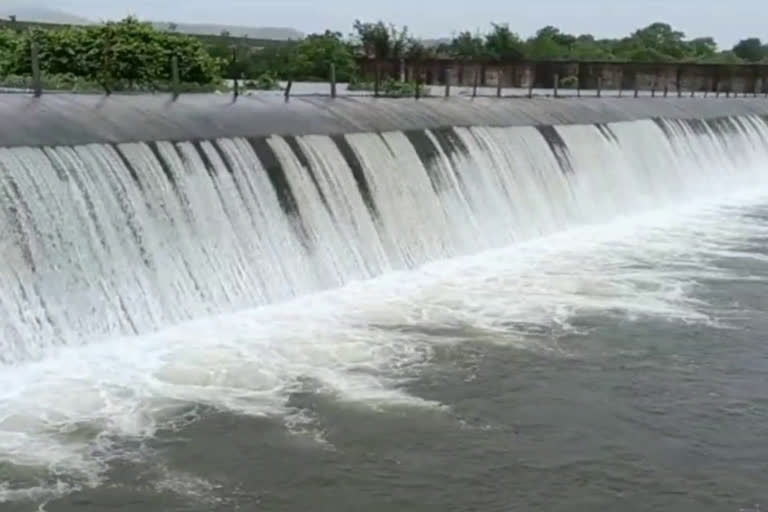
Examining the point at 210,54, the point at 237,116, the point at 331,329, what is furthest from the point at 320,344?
the point at 210,54

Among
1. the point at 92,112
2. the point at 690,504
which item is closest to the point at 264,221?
the point at 92,112

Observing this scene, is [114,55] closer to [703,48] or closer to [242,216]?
[242,216]

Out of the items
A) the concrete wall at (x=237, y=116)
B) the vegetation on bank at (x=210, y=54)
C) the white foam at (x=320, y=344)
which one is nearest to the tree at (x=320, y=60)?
the vegetation on bank at (x=210, y=54)

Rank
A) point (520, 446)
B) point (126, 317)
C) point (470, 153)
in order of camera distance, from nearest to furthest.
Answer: point (520, 446) < point (126, 317) < point (470, 153)

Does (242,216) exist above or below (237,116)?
below

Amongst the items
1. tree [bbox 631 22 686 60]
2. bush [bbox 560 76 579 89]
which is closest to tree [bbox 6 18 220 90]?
bush [bbox 560 76 579 89]

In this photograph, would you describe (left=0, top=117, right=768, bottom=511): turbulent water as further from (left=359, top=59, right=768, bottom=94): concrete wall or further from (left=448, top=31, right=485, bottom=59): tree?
(left=448, top=31, right=485, bottom=59): tree

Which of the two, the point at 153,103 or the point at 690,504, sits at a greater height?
the point at 153,103

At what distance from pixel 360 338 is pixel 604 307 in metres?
3.10

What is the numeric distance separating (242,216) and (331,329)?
1975mm

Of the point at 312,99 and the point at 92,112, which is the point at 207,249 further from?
the point at 312,99

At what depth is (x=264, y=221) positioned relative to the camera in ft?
39.5

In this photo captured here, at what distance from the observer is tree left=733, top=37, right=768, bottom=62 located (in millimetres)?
69688

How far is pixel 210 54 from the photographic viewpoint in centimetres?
2691
